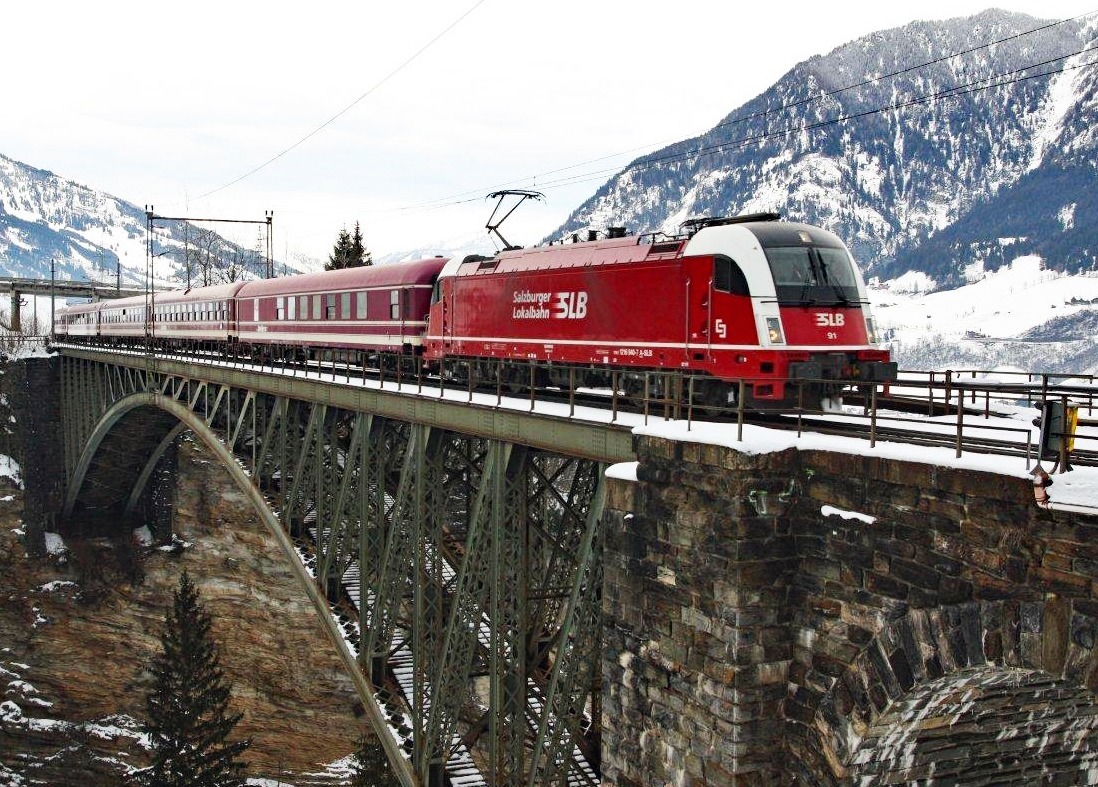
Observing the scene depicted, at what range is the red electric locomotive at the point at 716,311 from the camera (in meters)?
13.9

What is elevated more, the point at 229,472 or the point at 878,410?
the point at 878,410

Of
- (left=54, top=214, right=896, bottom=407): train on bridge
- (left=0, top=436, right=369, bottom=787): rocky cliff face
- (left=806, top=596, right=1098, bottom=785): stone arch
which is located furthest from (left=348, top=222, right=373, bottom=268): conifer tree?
(left=806, top=596, right=1098, bottom=785): stone arch

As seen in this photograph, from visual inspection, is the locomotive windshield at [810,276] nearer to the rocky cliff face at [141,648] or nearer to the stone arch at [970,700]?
the stone arch at [970,700]

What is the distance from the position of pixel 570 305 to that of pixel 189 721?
1128 inches

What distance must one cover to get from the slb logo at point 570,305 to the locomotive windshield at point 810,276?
4.68 meters

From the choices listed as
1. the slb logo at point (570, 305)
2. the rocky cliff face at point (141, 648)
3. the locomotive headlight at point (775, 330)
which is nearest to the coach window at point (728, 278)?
the locomotive headlight at point (775, 330)

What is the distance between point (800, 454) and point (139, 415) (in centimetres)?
4222

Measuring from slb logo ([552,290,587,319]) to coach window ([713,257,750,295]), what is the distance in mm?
3824

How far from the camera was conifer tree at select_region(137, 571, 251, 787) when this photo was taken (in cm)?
3731

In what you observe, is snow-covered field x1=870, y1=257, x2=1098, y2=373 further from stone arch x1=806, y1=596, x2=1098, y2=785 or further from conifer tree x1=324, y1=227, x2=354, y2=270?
stone arch x1=806, y1=596, x2=1098, y2=785

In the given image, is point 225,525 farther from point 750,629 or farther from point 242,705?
point 750,629

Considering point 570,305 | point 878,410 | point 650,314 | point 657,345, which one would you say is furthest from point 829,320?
point 570,305

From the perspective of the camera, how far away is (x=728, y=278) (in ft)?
47.5

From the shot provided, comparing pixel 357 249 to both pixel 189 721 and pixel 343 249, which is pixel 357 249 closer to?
pixel 343 249
